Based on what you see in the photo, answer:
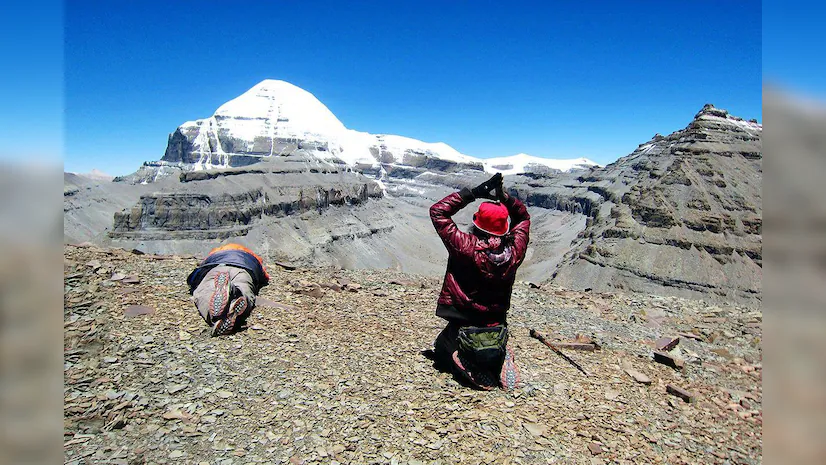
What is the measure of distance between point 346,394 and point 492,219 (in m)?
2.69

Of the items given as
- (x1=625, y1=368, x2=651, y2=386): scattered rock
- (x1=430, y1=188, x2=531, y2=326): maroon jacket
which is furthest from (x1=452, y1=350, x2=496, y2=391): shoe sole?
(x1=625, y1=368, x2=651, y2=386): scattered rock

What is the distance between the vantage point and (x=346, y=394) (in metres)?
5.28

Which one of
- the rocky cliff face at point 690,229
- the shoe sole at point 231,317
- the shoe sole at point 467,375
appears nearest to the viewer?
the shoe sole at point 467,375

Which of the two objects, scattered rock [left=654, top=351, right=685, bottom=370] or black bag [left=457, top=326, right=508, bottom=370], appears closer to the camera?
black bag [left=457, top=326, right=508, bottom=370]

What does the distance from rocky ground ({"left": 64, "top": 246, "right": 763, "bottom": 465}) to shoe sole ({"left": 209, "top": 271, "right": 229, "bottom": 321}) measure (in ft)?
0.91

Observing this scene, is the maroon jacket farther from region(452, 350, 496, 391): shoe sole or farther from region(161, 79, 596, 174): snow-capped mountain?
region(161, 79, 596, 174): snow-capped mountain

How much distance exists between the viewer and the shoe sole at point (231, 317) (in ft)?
21.4

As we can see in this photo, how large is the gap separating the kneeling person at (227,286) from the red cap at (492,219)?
151 inches

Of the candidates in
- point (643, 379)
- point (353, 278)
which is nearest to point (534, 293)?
point (353, 278)

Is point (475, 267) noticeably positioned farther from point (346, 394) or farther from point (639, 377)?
point (639, 377)

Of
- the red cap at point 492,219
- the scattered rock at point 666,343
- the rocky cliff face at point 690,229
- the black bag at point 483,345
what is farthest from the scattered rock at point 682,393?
the rocky cliff face at point 690,229

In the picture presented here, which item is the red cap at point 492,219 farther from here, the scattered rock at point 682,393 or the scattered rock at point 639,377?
the scattered rock at point 682,393

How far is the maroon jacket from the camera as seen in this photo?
18.3 feet
